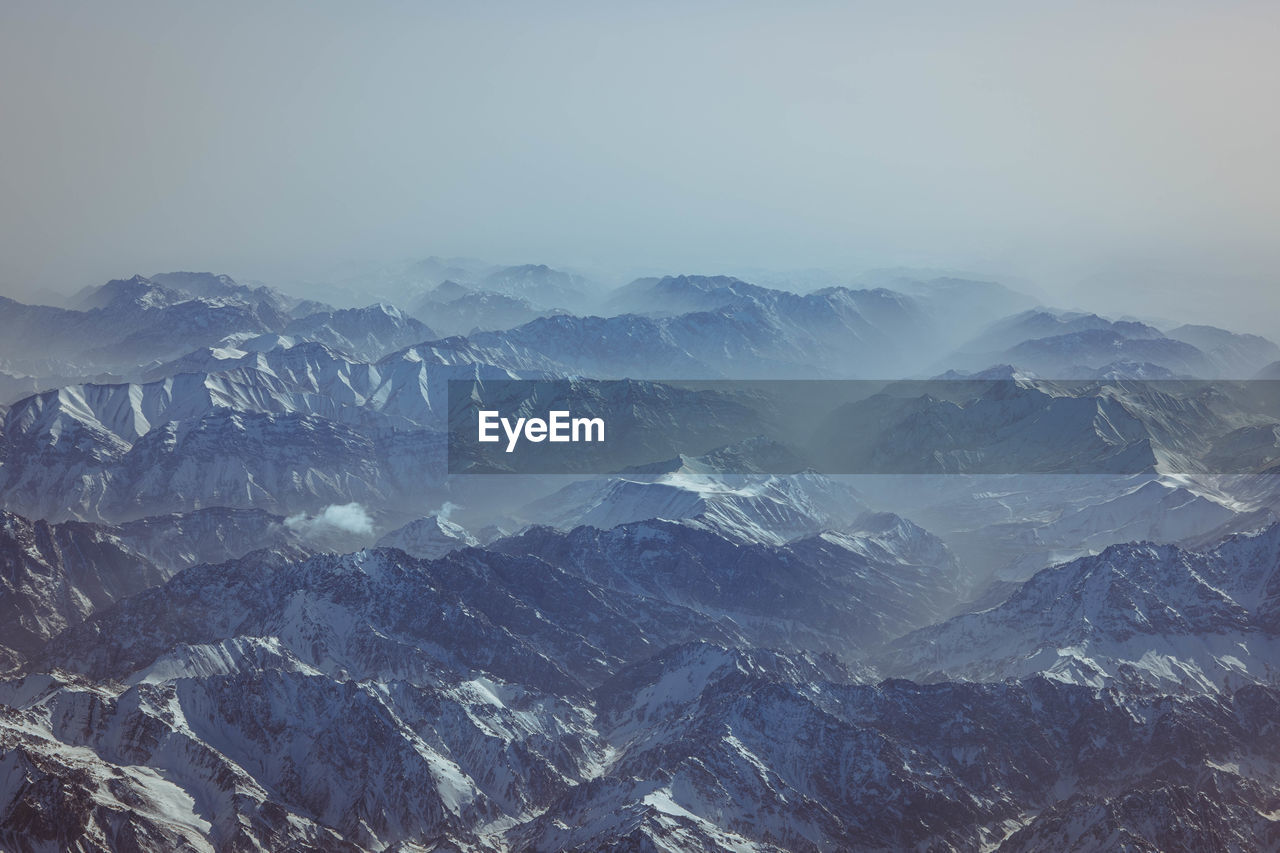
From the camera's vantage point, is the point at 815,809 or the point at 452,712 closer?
the point at 815,809

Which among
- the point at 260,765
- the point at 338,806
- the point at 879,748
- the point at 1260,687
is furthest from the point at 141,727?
the point at 1260,687

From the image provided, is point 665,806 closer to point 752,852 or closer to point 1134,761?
point 752,852

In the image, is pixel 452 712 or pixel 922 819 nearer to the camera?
pixel 922 819

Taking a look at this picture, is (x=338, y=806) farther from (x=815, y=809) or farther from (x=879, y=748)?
(x=879, y=748)

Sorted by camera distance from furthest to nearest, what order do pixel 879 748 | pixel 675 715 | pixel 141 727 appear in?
pixel 675 715, pixel 879 748, pixel 141 727

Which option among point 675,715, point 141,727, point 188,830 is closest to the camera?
point 188,830

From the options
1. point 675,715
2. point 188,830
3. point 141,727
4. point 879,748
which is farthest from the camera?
point 675,715

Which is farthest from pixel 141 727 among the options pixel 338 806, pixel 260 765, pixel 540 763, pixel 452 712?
pixel 540 763

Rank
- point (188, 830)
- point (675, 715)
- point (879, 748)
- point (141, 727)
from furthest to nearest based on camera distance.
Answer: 1. point (675, 715)
2. point (879, 748)
3. point (141, 727)
4. point (188, 830)

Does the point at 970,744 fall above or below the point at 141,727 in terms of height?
below
